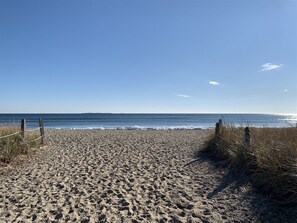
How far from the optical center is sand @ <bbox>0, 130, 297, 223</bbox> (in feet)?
16.2

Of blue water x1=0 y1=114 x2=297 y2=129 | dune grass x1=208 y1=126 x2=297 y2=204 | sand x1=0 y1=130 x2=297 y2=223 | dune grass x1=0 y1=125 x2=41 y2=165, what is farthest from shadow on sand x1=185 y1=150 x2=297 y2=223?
dune grass x1=0 y1=125 x2=41 y2=165

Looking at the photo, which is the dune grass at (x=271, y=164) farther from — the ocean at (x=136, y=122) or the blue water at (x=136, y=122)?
the blue water at (x=136, y=122)

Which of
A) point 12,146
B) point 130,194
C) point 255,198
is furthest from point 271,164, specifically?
point 12,146

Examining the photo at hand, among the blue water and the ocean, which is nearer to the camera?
the ocean

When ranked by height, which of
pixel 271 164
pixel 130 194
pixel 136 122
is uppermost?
pixel 136 122

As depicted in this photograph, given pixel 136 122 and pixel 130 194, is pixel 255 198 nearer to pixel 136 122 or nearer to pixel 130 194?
pixel 130 194

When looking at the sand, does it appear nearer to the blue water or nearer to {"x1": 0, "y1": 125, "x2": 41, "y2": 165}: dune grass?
{"x1": 0, "y1": 125, "x2": 41, "y2": 165}: dune grass

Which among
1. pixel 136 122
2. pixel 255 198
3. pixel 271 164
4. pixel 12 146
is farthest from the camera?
pixel 136 122

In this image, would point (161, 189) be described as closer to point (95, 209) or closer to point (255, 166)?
point (95, 209)

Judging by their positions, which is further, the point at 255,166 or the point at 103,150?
the point at 103,150

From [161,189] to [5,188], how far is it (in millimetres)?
3244

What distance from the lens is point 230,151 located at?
909 centimetres

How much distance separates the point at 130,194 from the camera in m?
6.10

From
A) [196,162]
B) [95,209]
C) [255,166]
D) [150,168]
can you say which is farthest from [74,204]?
[196,162]
